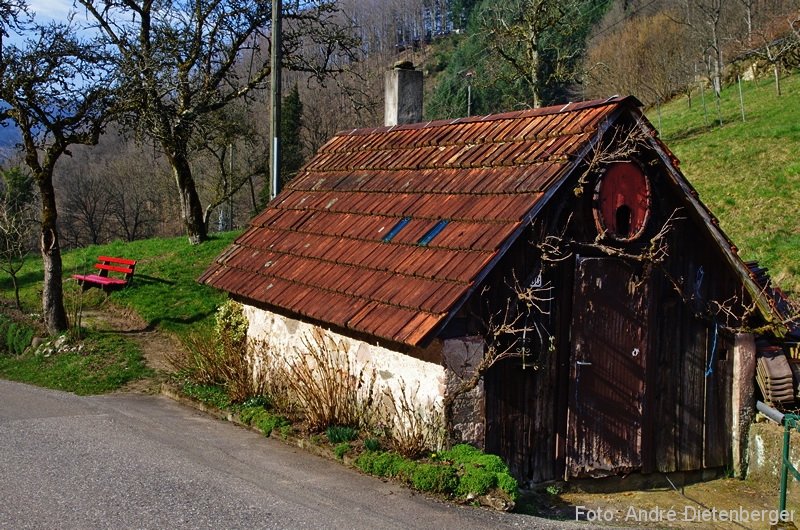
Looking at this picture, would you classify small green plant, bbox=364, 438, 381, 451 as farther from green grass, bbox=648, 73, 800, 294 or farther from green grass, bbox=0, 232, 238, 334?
green grass, bbox=648, 73, 800, 294

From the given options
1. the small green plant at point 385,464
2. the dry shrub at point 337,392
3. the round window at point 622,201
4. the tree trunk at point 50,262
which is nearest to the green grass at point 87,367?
the tree trunk at point 50,262

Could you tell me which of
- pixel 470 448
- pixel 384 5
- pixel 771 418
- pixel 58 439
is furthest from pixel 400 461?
pixel 384 5

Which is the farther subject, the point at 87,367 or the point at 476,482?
the point at 87,367

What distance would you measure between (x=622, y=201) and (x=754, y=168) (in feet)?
46.4

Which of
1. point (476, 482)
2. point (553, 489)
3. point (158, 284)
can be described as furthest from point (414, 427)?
point (158, 284)

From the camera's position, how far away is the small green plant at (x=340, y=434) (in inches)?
329

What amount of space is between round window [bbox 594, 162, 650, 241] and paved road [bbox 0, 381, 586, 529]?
3.25 metres

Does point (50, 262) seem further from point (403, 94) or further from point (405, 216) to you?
point (405, 216)

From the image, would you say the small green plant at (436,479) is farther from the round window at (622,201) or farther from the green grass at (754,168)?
the green grass at (754,168)

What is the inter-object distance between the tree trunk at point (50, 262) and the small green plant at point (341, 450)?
29.1ft

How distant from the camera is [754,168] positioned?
20.7 metres

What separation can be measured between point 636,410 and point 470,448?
88.5 inches

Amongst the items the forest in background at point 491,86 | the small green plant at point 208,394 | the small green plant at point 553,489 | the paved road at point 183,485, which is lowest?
the small green plant at point 553,489

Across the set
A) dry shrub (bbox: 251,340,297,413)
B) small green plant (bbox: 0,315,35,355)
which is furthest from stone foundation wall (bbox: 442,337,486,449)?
small green plant (bbox: 0,315,35,355)
